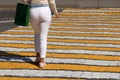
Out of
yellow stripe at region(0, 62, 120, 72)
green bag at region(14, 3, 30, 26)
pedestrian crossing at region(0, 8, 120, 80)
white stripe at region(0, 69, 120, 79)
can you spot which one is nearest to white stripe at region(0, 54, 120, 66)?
pedestrian crossing at region(0, 8, 120, 80)

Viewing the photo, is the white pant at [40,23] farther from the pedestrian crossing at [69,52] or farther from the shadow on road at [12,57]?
the shadow on road at [12,57]

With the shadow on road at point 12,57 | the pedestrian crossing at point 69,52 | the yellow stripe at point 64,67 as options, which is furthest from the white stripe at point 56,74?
the shadow on road at point 12,57

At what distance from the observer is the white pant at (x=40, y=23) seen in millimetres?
6553

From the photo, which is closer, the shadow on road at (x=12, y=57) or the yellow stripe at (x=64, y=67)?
the yellow stripe at (x=64, y=67)

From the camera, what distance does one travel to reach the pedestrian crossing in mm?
6582

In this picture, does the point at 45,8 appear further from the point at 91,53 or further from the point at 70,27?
the point at 70,27

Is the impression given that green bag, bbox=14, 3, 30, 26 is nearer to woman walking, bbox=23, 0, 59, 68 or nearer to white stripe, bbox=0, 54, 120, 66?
woman walking, bbox=23, 0, 59, 68

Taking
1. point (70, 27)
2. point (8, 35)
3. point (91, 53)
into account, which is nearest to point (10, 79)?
point (91, 53)

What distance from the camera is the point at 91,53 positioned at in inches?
311

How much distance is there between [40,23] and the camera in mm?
6656

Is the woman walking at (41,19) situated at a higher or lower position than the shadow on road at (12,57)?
higher

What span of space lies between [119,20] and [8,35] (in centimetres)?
397

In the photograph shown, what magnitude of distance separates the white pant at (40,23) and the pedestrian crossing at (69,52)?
18.2 inches

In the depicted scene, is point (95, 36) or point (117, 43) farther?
point (95, 36)
